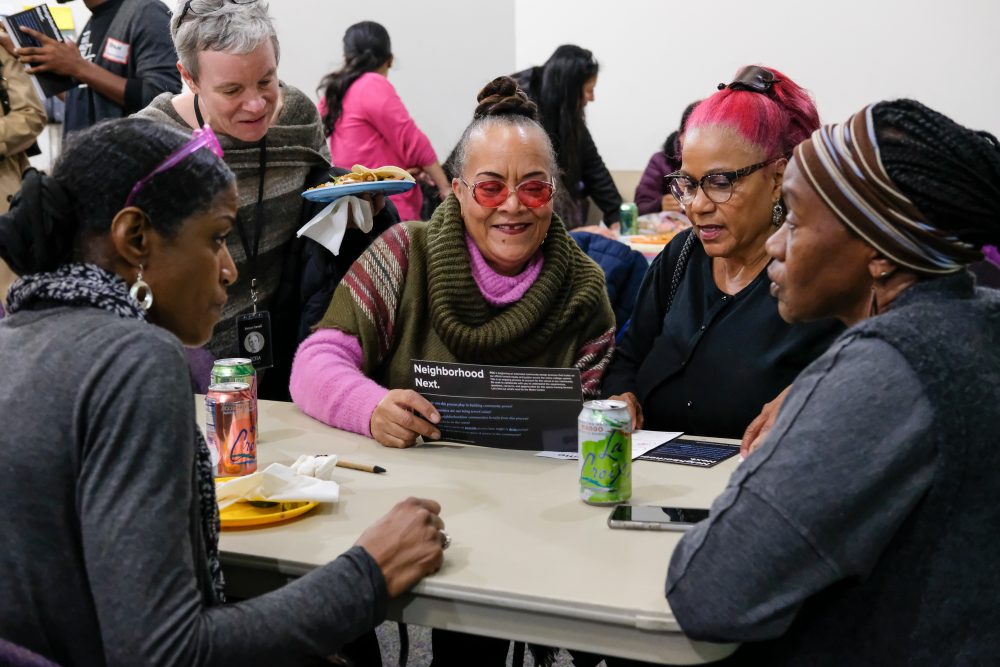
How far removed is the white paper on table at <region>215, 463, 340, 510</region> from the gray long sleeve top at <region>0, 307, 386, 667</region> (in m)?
0.46

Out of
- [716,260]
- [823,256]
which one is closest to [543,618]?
[823,256]

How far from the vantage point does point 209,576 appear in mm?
1386

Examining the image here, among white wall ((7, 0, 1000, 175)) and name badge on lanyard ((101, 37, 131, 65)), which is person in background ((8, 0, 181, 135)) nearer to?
name badge on lanyard ((101, 37, 131, 65))

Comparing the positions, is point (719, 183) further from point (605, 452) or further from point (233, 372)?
point (233, 372)

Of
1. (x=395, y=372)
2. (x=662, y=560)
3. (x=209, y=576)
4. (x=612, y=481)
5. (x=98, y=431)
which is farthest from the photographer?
(x=395, y=372)

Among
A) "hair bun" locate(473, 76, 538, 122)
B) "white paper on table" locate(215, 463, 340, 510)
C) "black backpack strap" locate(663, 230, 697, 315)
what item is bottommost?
"white paper on table" locate(215, 463, 340, 510)

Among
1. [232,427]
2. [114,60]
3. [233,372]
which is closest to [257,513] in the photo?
[232,427]

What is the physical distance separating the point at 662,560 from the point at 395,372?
1048 mm

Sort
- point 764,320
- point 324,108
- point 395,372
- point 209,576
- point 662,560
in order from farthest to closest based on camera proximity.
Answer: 1. point 324,108
2. point 395,372
3. point 764,320
4. point 662,560
5. point 209,576

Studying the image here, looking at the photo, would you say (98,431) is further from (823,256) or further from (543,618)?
(823,256)

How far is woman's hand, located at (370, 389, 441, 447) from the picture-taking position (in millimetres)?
2137

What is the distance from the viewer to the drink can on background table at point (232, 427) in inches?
75.7

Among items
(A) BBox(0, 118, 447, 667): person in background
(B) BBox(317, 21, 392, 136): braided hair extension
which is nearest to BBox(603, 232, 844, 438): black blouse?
(A) BBox(0, 118, 447, 667): person in background

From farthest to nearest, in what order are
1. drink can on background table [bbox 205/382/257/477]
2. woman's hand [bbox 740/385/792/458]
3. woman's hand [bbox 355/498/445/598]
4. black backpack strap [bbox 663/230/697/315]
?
black backpack strap [bbox 663/230/697/315]
woman's hand [bbox 740/385/792/458]
drink can on background table [bbox 205/382/257/477]
woman's hand [bbox 355/498/445/598]
